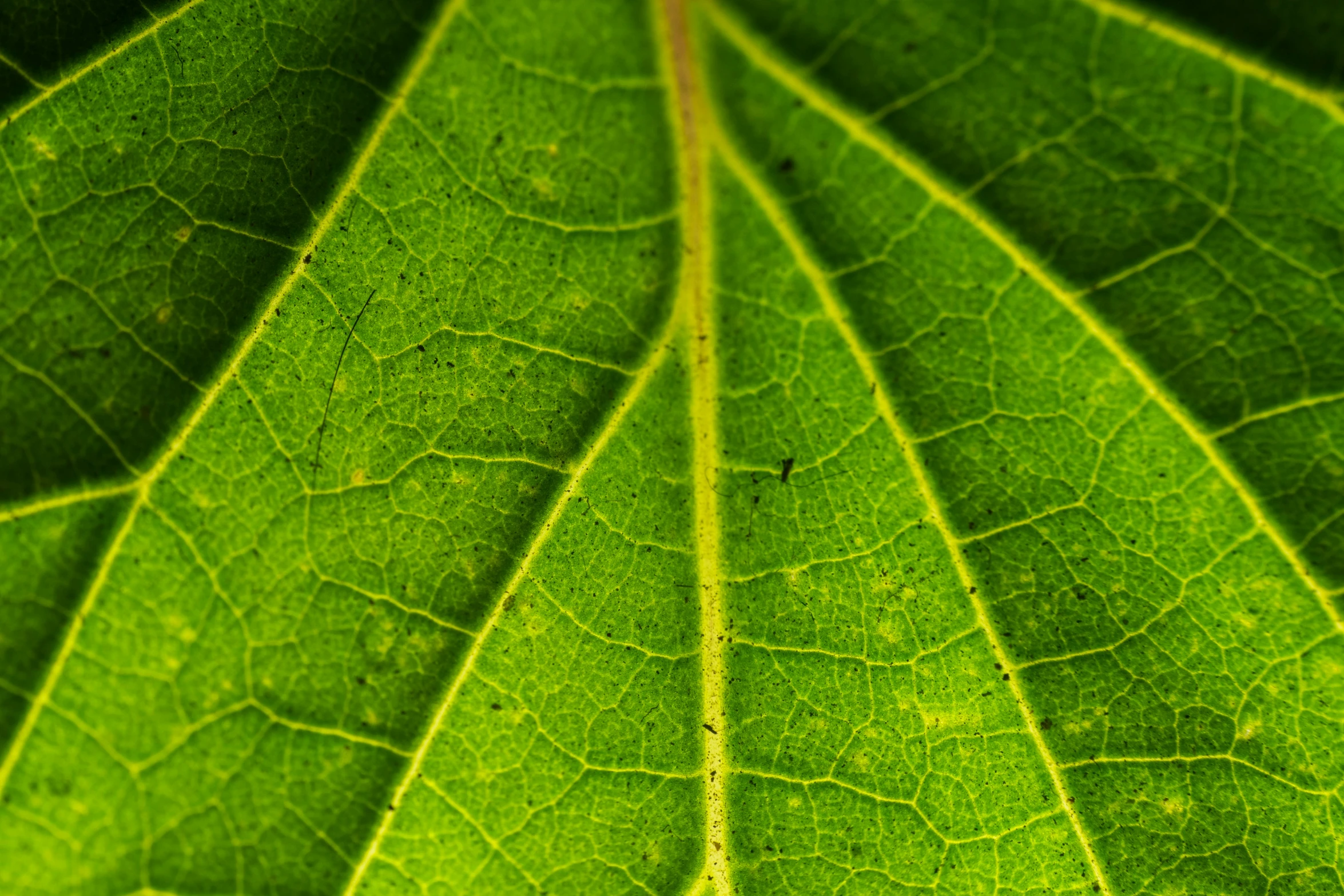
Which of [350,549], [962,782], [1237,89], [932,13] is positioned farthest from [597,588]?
[1237,89]

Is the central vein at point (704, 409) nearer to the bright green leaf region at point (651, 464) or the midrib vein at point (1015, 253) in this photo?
the bright green leaf region at point (651, 464)

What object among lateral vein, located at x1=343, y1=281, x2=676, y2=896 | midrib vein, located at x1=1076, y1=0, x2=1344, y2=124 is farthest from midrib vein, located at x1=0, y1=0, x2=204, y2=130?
midrib vein, located at x1=1076, y1=0, x2=1344, y2=124

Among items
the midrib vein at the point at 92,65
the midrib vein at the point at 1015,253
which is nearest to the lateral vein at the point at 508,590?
the midrib vein at the point at 1015,253

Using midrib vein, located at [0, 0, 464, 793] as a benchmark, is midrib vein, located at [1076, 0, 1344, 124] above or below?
above

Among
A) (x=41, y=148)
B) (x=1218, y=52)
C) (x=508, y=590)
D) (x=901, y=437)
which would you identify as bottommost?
(x=508, y=590)

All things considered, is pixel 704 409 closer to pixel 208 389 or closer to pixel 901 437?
pixel 901 437

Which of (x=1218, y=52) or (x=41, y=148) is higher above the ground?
(x=1218, y=52)

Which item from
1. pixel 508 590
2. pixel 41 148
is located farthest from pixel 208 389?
pixel 508 590

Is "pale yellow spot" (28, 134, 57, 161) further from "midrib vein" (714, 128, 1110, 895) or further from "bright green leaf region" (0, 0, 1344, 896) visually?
"midrib vein" (714, 128, 1110, 895)

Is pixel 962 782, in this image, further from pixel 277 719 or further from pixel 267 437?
pixel 267 437
